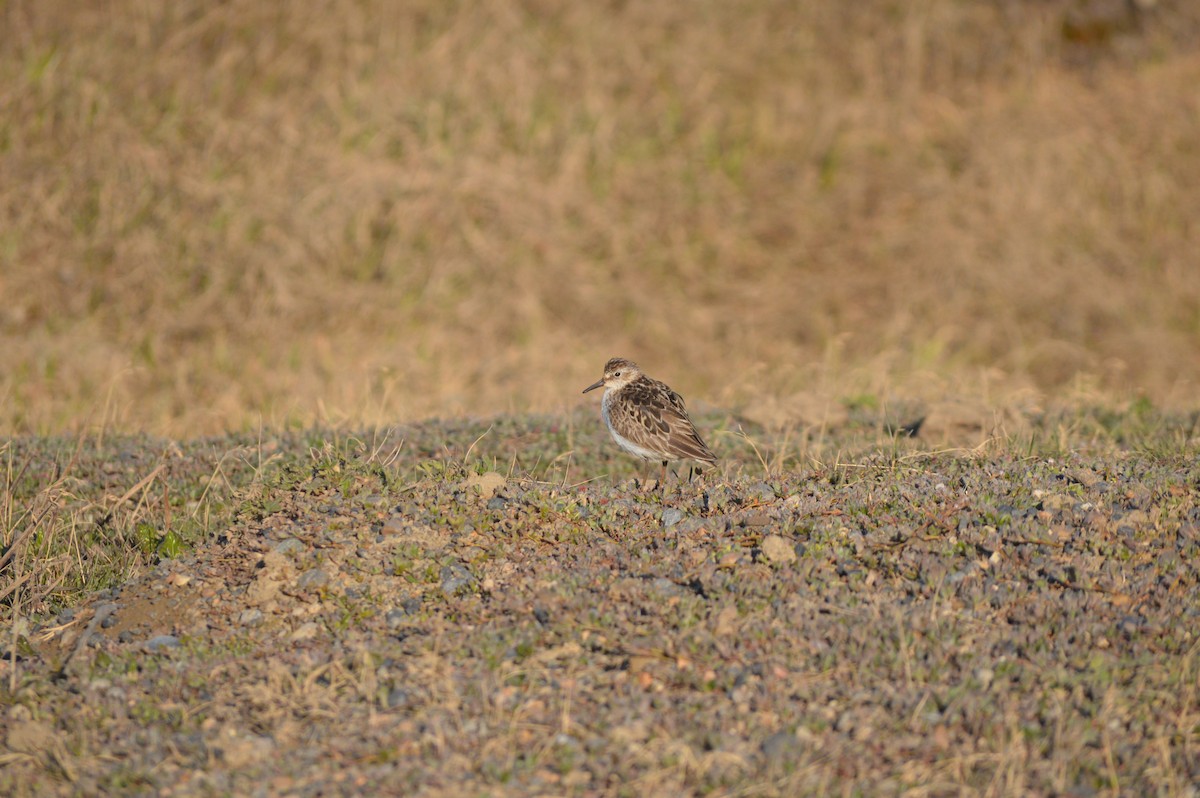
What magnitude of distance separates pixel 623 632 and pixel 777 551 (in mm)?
1054

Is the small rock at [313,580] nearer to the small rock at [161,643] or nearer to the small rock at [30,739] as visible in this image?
the small rock at [161,643]

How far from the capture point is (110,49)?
1850cm

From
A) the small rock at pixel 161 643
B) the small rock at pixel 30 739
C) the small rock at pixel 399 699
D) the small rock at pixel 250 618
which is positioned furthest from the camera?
the small rock at pixel 250 618

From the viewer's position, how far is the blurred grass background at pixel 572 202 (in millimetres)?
16219

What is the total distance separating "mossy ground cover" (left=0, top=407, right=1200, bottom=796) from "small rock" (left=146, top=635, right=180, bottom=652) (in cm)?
2

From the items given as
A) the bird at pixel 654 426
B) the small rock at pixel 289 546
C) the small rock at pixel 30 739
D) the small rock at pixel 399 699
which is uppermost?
the bird at pixel 654 426

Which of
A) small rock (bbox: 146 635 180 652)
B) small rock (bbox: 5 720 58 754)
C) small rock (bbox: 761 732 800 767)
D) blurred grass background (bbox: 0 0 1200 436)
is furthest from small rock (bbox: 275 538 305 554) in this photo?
blurred grass background (bbox: 0 0 1200 436)

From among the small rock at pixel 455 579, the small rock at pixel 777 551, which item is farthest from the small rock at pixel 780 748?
the small rock at pixel 455 579

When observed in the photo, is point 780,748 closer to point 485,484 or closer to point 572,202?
point 485,484

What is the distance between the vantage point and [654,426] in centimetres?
885

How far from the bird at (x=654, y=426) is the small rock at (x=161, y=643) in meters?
3.38

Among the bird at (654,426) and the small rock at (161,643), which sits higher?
the bird at (654,426)

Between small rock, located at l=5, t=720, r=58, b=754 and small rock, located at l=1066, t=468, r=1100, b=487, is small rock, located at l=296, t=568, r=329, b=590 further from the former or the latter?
small rock, located at l=1066, t=468, r=1100, b=487

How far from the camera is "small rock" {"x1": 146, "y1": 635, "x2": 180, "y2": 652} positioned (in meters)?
6.39
